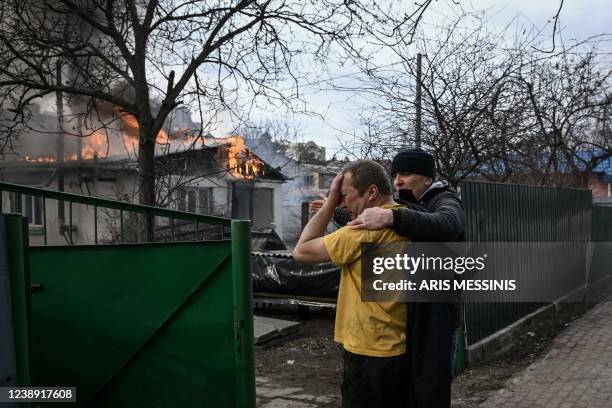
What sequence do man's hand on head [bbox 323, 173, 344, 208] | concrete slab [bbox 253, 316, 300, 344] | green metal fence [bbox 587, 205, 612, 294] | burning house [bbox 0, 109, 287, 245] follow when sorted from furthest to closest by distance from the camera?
green metal fence [bbox 587, 205, 612, 294] → burning house [bbox 0, 109, 287, 245] → concrete slab [bbox 253, 316, 300, 344] → man's hand on head [bbox 323, 173, 344, 208]

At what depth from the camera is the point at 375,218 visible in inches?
87.1

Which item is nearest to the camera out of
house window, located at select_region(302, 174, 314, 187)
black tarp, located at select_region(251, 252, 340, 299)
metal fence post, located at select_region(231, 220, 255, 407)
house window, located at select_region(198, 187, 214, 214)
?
metal fence post, located at select_region(231, 220, 255, 407)

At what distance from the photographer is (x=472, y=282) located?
20.1 ft

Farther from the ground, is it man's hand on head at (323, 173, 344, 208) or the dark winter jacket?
man's hand on head at (323, 173, 344, 208)

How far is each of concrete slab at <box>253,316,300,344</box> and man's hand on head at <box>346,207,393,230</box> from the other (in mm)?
5007

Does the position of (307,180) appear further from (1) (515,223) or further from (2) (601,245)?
(1) (515,223)

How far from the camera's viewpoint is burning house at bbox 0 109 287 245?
927cm

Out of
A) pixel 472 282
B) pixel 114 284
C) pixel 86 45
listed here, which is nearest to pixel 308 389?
pixel 472 282

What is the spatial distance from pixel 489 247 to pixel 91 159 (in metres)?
10.3

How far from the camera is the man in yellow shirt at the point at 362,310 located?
2307 millimetres

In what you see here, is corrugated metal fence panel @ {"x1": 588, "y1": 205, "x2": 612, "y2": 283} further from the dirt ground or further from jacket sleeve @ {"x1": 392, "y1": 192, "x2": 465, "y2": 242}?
jacket sleeve @ {"x1": 392, "y1": 192, "x2": 465, "y2": 242}

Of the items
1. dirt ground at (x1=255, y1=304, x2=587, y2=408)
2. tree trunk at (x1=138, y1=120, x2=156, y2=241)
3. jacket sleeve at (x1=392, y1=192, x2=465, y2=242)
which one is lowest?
dirt ground at (x1=255, y1=304, x2=587, y2=408)

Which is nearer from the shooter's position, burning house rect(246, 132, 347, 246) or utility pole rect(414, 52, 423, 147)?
utility pole rect(414, 52, 423, 147)

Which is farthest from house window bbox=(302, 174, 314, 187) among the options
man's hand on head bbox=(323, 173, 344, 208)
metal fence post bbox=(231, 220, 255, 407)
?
man's hand on head bbox=(323, 173, 344, 208)
